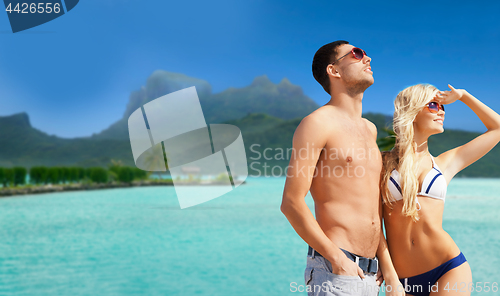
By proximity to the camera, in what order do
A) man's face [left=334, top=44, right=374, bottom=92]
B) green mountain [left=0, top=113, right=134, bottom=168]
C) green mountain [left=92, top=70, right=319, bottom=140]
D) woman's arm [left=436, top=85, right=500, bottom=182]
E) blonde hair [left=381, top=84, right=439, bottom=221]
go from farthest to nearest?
green mountain [left=92, top=70, right=319, bottom=140], green mountain [left=0, top=113, right=134, bottom=168], woman's arm [left=436, top=85, right=500, bottom=182], blonde hair [left=381, top=84, right=439, bottom=221], man's face [left=334, top=44, right=374, bottom=92]

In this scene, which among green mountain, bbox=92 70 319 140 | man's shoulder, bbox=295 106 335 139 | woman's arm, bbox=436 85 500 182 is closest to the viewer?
man's shoulder, bbox=295 106 335 139

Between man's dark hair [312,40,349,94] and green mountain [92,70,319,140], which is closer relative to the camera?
man's dark hair [312,40,349,94]

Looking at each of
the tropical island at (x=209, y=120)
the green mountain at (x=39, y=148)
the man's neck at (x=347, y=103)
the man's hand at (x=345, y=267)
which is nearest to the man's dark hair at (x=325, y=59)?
the man's neck at (x=347, y=103)

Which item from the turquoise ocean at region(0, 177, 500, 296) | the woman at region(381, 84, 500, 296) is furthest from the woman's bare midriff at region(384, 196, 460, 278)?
the turquoise ocean at region(0, 177, 500, 296)

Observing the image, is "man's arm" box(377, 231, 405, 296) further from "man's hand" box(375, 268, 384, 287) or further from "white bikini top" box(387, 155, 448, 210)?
"white bikini top" box(387, 155, 448, 210)

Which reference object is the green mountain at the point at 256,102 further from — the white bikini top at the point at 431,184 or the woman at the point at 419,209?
the white bikini top at the point at 431,184

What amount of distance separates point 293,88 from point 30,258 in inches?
6704

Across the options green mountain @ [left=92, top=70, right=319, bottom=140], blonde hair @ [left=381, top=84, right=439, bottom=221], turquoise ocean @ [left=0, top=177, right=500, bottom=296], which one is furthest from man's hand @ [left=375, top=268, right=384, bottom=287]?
green mountain @ [left=92, top=70, right=319, bottom=140]

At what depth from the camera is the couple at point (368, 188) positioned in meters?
2.16

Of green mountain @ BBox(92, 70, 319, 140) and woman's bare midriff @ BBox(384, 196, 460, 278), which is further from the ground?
green mountain @ BBox(92, 70, 319, 140)

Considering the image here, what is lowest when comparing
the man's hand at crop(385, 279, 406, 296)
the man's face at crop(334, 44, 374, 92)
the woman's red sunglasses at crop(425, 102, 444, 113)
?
the man's hand at crop(385, 279, 406, 296)

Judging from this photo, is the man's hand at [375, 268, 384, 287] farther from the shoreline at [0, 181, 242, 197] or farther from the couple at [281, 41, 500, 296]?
the shoreline at [0, 181, 242, 197]

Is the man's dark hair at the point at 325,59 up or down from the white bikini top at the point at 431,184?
up

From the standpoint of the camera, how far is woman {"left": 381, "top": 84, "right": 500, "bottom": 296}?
2578 mm
